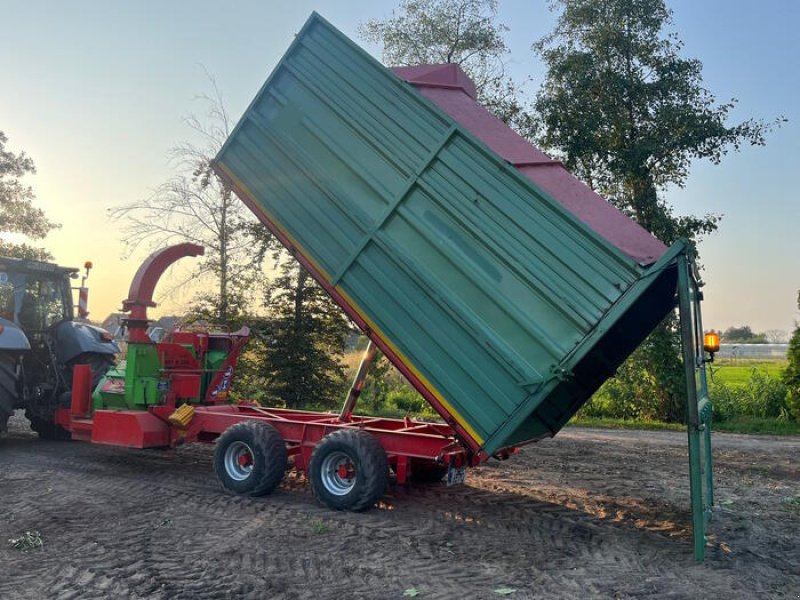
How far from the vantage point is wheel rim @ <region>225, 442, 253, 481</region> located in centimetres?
680

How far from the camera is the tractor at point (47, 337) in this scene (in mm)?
9344

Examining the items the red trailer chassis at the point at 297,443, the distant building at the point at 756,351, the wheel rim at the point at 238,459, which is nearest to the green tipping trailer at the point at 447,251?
the red trailer chassis at the point at 297,443

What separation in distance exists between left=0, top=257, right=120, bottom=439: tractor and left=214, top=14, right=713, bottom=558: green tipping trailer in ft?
13.8

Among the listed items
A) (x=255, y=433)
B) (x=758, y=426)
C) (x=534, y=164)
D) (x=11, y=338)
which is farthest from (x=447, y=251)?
(x=758, y=426)

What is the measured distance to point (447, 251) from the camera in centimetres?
574

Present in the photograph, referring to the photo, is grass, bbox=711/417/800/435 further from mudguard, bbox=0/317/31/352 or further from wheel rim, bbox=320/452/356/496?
mudguard, bbox=0/317/31/352

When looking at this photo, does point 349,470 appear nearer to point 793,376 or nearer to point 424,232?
point 424,232

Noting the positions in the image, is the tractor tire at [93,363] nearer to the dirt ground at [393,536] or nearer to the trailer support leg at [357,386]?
the dirt ground at [393,536]

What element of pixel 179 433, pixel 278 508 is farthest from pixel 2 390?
pixel 278 508

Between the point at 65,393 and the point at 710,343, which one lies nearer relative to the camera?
the point at 710,343

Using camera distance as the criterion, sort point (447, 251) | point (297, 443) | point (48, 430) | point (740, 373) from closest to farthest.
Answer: point (447, 251)
point (297, 443)
point (48, 430)
point (740, 373)

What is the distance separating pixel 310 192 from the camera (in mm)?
6445

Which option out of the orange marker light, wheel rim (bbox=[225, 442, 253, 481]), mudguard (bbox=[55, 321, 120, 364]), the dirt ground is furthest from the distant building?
wheel rim (bbox=[225, 442, 253, 481])

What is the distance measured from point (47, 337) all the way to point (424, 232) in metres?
6.55
